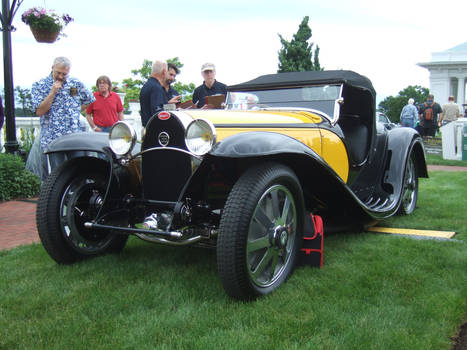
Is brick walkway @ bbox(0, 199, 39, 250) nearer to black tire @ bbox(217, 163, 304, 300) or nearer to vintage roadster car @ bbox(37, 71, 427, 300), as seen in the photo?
vintage roadster car @ bbox(37, 71, 427, 300)

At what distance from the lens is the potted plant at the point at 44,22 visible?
257 inches

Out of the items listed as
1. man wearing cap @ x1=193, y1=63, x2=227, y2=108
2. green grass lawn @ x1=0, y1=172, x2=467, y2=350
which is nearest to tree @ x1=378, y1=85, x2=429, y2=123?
man wearing cap @ x1=193, y1=63, x2=227, y2=108

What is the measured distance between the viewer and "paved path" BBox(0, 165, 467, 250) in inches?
173

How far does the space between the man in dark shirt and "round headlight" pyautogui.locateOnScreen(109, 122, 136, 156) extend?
1.65 m

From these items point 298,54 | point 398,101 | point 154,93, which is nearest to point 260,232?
point 154,93

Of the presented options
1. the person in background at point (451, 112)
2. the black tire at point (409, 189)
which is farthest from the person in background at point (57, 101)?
the person in background at point (451, 112)

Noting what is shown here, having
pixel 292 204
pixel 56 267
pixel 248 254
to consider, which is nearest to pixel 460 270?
pixel 292 204

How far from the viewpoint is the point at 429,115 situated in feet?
51.1

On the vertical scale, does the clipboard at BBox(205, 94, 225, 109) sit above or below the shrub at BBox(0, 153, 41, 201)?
above

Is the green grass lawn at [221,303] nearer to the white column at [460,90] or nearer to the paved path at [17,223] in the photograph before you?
the paved path at [17,223]

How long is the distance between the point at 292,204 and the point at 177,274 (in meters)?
0.99

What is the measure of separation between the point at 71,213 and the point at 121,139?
70 centimetres

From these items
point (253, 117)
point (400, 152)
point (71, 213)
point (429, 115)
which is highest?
point (429, 115)

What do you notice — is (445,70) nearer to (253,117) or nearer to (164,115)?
(253,117)
